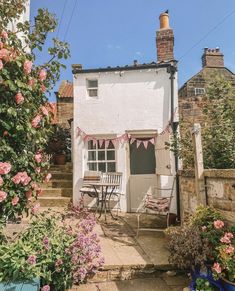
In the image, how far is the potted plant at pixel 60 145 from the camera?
399 inches

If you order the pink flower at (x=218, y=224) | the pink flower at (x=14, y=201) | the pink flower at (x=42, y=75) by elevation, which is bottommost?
the pink flower at (x=218, y=224)

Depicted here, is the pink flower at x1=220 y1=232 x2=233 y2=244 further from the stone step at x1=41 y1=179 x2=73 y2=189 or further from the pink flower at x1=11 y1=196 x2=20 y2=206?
the stone step at x1=41 y1=179 x2=73 y2=189

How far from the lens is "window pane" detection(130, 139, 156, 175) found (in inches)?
312

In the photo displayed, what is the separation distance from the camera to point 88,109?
795 cm

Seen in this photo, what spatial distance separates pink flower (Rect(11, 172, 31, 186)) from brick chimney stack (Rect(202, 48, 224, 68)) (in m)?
16.9

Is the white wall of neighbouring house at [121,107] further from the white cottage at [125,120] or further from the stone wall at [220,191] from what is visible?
the stone wall at [220,191]

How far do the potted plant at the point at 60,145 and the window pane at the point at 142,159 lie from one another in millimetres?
3348

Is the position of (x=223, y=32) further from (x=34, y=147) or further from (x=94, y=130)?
(x=34, y=147)

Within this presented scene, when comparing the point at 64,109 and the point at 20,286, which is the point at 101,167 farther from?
the point at 64,109

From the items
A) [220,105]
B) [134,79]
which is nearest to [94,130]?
[134,79]

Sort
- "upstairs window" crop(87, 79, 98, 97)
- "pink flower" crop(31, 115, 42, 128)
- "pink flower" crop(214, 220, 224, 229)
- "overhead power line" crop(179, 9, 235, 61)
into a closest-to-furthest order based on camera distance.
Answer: "pink flower" crop(31, 115, 42, 128)
"pink flower" crop(214, 220, 224, 229)
"overhead power line" crop(179, 9, 235, 61)
"upstairs window" crop(87, 79, 98, 97)

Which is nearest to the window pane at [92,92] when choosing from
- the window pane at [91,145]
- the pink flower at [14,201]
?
the window pane at [91,145]

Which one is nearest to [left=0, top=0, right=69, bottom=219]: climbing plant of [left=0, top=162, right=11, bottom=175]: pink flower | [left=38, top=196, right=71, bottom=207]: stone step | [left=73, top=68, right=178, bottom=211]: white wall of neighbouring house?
[left=0, top=162, right=11, bottom=175]: pink flower

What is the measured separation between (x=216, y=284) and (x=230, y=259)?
1.22 ft
